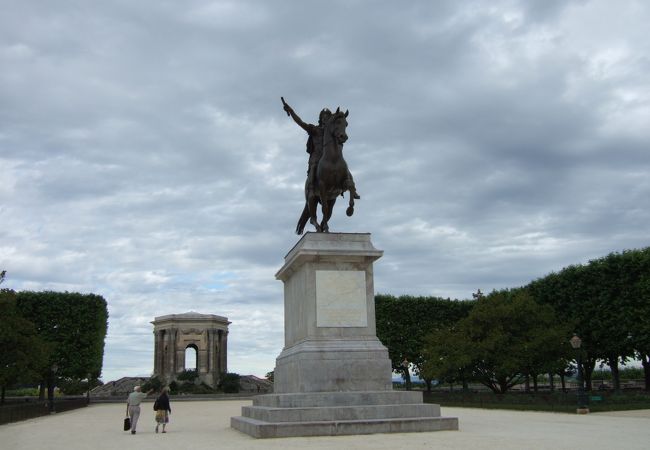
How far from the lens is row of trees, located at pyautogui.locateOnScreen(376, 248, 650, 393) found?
37.4 metres

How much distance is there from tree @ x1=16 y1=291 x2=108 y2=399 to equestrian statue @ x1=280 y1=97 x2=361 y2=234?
128 ft

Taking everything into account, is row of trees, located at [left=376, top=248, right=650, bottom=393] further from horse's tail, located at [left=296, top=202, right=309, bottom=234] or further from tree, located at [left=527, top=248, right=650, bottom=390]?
horse's tail, located at [left=296, top=202, right=309, bottom=234]

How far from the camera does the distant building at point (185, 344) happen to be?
79.8 metres

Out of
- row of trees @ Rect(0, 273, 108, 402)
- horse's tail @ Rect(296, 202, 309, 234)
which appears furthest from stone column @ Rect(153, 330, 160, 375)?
horse's tail @ Rect(296, 202, 309, 234)

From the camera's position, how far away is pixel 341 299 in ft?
55.6

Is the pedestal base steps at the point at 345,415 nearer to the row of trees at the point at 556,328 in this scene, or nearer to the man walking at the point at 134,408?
the man walking at the point at 134,408

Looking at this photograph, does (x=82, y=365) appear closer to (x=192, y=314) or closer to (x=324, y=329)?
(x=192, y=314)

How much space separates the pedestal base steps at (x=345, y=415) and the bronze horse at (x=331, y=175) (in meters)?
5.05

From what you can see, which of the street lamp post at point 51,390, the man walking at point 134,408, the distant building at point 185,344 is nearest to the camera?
the man walking at point 134,408

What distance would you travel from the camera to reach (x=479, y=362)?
1593 inches

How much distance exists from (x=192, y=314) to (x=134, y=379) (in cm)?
1114

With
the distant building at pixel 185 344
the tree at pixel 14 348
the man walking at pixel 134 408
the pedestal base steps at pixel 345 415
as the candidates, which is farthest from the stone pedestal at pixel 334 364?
the distant building at pixel 185 344

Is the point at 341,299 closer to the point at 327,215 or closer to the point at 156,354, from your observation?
the point at 327,215

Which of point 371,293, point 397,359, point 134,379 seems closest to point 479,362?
point 397,359
